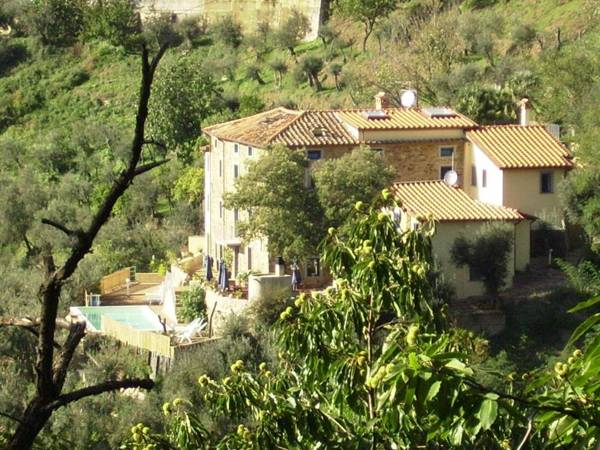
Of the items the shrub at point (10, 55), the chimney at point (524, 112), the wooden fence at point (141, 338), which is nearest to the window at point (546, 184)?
the chimney at point (524, 112)

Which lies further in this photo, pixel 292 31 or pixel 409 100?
pixel 292 31

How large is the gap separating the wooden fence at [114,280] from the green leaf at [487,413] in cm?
3542

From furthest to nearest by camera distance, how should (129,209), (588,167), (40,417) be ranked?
1. (129,209)
2. (588,167)
3. (40,417)

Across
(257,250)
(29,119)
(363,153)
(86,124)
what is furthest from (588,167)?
(29,119)

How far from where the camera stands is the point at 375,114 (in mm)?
39312

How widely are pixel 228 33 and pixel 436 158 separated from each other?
98.3 feet

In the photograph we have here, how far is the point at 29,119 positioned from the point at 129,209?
1718cm

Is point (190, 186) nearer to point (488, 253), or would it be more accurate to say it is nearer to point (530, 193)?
point (530, 193)

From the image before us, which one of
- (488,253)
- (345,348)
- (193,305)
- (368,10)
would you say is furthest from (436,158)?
(345,348)

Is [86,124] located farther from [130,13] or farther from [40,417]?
[40,417]

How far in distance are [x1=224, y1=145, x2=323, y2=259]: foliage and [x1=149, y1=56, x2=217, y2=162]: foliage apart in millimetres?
15327

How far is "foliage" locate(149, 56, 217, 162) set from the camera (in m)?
52.1

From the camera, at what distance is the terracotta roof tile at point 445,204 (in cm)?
3447

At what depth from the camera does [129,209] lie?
49312 millimetres
